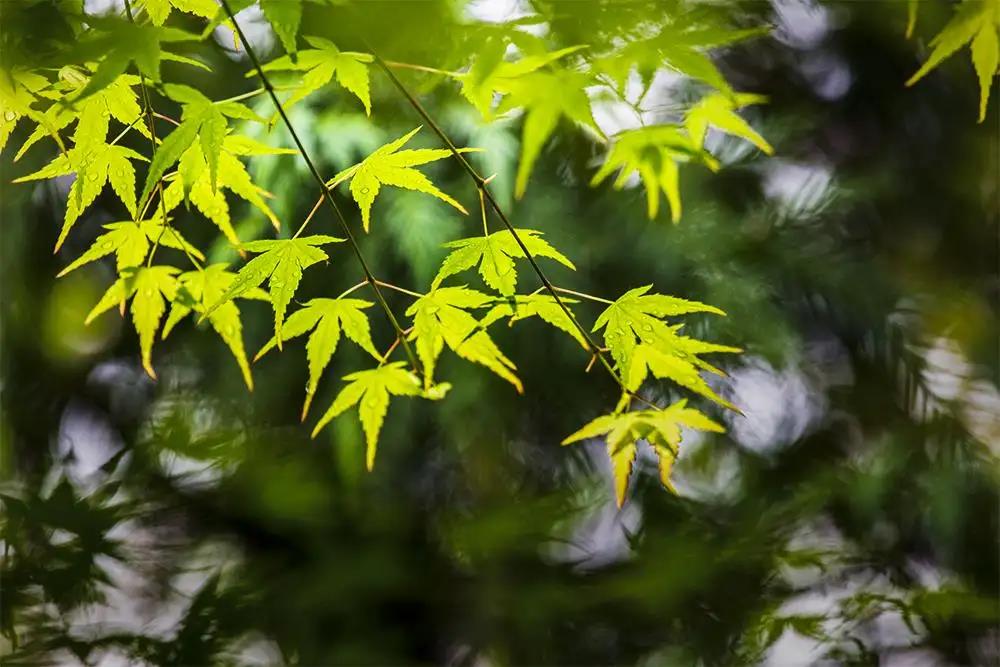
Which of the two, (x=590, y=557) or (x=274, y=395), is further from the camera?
(x=590, y=557)

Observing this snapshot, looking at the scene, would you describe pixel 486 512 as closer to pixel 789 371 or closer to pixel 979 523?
pixel 789 371

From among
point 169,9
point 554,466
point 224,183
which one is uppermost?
point 169,9

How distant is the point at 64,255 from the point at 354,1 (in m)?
1.26

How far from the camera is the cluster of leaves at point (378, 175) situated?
1.32ft

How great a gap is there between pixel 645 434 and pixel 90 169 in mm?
404

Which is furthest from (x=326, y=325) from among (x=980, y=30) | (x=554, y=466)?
(x=554, y=466)

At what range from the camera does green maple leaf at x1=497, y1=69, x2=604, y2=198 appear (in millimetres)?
370

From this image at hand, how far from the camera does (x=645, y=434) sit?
0.46 m

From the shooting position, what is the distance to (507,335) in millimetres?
1346

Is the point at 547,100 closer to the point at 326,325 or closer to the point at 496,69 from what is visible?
the point at 496,69

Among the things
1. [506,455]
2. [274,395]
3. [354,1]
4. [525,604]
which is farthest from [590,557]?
[354,1]

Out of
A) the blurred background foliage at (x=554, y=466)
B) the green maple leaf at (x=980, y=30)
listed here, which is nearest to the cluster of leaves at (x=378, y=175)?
the green maple leaf at (x=980, y=30)

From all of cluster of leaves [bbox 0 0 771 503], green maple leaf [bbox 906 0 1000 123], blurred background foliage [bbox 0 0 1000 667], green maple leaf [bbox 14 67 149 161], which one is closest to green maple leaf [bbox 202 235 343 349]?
cluster of leaves [bbox 0 0 771 503]

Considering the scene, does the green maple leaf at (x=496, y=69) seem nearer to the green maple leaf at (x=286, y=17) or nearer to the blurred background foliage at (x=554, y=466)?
the green maple leaf at (x=286, y=17)
